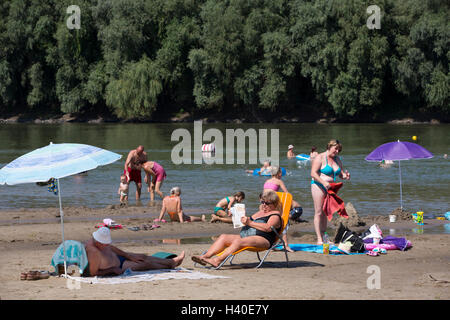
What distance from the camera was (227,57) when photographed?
208 feet

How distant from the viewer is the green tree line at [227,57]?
57.5 metres

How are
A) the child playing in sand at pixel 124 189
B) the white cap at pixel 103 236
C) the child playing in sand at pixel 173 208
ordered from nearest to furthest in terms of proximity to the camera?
1. the white cap at pixel 103 236
2. the child playing in sand at pixel 173 208
3. the child playing in sand at pixel 124 189

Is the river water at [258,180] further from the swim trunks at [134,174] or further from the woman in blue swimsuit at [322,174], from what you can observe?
the woman in blue swimsuit at [322,174]

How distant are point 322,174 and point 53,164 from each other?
4.64 metres

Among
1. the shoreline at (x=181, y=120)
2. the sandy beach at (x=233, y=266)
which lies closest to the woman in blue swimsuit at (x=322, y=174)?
the sandy beach at (x=233, y=266)

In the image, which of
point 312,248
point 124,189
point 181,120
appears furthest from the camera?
point 181,120

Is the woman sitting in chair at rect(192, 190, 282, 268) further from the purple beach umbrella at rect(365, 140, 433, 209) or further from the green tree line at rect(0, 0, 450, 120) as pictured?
the green tree line at rect(0, 0, 450, 120)

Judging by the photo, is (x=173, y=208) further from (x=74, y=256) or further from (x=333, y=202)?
(x=74, y=256)

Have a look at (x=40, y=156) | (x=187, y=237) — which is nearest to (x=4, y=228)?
(x=187, y=237)

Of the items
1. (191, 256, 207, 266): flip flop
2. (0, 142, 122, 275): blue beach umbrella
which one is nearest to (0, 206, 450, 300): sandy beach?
(191, 256, 207, 266): flip flop

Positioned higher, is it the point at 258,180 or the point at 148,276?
the point at 148,276

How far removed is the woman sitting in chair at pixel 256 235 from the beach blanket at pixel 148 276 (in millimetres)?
516

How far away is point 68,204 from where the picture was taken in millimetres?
20312

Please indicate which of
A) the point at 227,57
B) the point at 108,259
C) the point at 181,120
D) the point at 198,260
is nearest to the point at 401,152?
the point at 198,260
